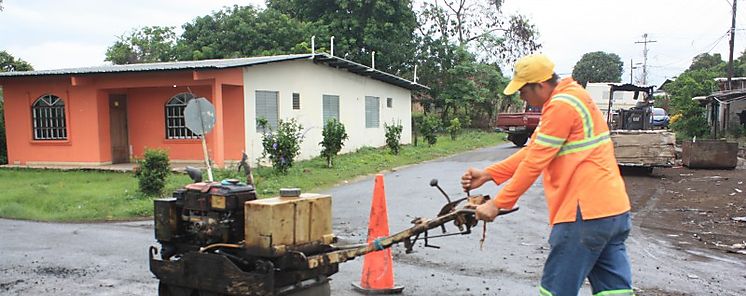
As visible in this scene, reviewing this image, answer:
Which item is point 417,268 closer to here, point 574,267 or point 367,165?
point 574,267

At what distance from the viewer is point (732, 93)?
2286 cm

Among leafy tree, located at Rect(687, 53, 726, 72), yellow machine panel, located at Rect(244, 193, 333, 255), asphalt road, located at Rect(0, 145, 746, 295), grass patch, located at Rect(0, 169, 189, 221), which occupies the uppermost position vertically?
leafy tree, located at Rect(687, 53, 726, 72)

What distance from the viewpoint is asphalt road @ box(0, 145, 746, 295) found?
5.67 m

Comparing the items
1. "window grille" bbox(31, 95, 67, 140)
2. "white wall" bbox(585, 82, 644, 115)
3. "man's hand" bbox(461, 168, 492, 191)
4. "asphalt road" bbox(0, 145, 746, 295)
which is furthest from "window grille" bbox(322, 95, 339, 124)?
"white wall" bbox(585, 82, 644, 115)

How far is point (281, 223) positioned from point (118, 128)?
16.5m

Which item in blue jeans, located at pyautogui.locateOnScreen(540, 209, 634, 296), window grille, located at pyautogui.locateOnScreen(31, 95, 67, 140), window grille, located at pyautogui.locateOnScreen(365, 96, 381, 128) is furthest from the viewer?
window grille, located at pyautogui.locateOnScreen(365, 96, 381, 128)

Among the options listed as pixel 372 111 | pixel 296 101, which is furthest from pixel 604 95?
pixel 296 101

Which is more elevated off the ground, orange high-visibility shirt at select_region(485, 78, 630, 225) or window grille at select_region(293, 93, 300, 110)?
window grille at select_region(293, 93, 300, 110)

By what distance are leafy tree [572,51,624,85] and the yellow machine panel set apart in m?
79.6

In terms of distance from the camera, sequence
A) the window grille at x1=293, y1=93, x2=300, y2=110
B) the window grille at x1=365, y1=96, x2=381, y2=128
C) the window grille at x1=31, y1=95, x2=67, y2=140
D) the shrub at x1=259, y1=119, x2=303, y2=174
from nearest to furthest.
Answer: the shrub at x1=259, y1=119, x2=303, y2=174 → the window grille at x1=31, y1=95, x2=67, y2=140 → the window grille at x1=293, y1=93, x2=300, y2=110 → the window grille at x1=365, y1=96, x2=381, y2=128

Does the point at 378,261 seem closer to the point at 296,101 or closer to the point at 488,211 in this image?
the point at 488,211

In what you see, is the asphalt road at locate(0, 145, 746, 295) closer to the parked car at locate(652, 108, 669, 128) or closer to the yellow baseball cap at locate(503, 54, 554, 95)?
the yellow baseball cap at locate(503, 54, 554, 95)

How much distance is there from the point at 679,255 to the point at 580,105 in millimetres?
4400

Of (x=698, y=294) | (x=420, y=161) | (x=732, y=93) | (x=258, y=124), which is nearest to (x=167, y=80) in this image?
(x=258, y=124)
